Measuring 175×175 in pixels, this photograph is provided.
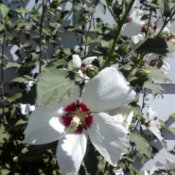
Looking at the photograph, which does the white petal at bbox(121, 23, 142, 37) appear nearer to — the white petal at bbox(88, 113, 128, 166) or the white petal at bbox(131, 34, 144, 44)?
the white petal at bbox(131, 34, 144, 44)

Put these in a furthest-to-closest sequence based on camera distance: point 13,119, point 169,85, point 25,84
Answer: point 169,85 < point 25,84 < point 13,119

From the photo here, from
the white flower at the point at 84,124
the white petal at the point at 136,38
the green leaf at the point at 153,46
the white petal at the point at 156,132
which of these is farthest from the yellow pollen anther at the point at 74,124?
the white petal at the point at 156,132

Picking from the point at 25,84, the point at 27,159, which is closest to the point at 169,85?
the point at 25,84

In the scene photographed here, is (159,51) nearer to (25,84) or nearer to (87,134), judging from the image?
(87,134)

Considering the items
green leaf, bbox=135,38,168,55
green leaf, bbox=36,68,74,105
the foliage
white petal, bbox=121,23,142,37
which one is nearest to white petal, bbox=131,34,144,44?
the foliage

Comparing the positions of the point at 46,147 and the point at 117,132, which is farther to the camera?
the point at 46,147

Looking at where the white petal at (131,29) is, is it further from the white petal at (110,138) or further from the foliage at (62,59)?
the white petal at (110,138)

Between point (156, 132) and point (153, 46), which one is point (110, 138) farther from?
point (156, 132)
